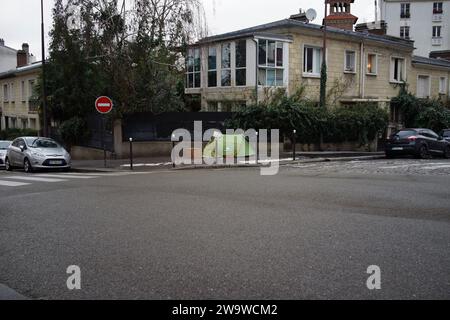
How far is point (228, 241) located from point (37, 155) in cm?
1392

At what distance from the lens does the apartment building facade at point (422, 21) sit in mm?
58906

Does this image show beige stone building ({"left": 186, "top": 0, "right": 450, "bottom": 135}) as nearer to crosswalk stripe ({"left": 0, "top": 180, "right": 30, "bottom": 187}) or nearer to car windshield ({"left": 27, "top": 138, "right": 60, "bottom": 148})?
car windshield ({"left": 27, "top": 138, "right": 60, "bottom": 148})

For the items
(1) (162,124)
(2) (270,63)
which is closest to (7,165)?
(1) (162,124)

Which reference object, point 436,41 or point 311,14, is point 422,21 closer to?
point 436,41

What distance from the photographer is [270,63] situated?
26719 mm

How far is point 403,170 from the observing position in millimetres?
16672

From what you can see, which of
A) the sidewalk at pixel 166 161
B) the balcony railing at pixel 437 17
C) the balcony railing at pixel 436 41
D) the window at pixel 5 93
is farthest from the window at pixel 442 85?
the window at pixel 5 93

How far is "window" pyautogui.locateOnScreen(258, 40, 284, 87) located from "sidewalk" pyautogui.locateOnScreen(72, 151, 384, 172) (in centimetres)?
516

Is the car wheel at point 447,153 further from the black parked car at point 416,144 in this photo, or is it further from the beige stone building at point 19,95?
the beige stone building at point 19,95

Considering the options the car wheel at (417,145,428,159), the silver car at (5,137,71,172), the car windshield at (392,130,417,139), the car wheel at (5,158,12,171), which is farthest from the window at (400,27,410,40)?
the car wheel at (5,158,12,171)

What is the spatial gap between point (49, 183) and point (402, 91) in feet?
84.1

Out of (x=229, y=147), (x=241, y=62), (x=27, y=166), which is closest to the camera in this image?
(x=27, y=166)

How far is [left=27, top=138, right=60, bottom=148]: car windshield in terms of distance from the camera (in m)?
19.6

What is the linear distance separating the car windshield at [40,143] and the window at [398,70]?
2289 cm
